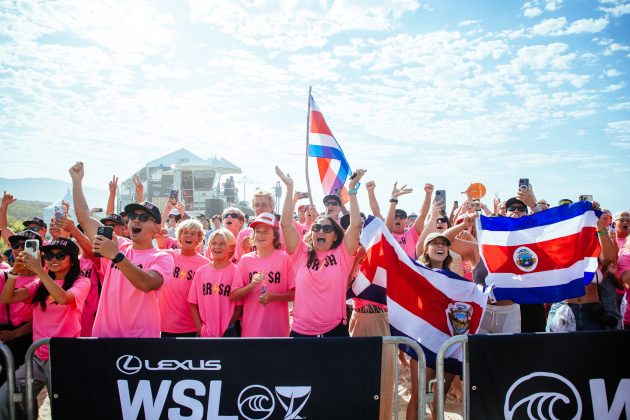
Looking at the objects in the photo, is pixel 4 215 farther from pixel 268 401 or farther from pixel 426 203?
pixel 426 203

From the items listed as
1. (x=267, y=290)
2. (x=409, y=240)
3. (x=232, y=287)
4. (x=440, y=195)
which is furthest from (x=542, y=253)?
(x=232, y=287)

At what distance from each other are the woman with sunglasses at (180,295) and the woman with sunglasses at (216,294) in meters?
0.18

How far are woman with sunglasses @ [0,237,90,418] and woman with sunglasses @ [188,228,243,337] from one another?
3.45ft

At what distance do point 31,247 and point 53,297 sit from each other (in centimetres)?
51

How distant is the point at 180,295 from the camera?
15.0ft

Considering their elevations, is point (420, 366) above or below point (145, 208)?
below

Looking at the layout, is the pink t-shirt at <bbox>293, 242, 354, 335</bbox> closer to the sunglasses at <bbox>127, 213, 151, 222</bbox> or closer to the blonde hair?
the blonde hair

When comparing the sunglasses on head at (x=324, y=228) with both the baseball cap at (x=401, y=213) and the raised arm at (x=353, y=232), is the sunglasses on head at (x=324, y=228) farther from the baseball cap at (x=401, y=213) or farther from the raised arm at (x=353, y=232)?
the baseball cap at (x=401, y=213)

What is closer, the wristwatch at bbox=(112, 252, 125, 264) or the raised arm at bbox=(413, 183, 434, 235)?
the wristwatch at bbox=(112, 252, 125, 264)

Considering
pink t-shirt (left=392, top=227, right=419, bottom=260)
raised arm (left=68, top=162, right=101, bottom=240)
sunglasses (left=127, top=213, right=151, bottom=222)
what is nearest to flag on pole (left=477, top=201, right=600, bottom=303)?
pink t-shirt (left=392, top=227, right=419, bottom=260)

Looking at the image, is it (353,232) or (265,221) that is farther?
(265,221)

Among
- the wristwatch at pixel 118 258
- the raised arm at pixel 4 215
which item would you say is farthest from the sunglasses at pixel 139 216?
the raised arm at pixel 4 215

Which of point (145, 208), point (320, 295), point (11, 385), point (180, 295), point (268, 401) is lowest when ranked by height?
point (268, 401)

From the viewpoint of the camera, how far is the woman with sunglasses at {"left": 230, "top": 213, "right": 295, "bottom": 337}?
4.21 meters
